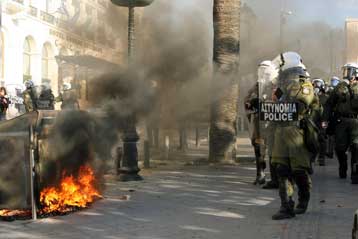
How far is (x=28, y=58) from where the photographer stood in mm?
26953

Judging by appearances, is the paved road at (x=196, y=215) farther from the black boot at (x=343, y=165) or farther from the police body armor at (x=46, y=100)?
the police body armor at (x=46, y=100)

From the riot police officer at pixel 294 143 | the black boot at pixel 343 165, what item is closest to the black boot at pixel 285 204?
the riot police officer at pixel 294 143

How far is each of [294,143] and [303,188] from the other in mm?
558

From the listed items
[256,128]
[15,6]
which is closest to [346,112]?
[256,128]

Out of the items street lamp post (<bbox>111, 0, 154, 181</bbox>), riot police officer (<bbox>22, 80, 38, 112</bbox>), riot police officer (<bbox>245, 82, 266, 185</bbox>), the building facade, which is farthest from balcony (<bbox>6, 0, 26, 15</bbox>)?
the building facade

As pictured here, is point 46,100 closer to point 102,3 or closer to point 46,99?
point 46,99

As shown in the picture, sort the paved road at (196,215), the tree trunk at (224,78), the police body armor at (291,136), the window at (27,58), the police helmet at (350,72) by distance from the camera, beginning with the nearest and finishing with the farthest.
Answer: the paved road at (196,215), the police body armor at (291,136), the police helmet at (350,72), the tree trunk at (224,78), the window at (27,58)

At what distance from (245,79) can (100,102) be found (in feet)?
23.6

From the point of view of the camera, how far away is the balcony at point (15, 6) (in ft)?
76.5

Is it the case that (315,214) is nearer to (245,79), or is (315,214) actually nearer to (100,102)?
(100,102)

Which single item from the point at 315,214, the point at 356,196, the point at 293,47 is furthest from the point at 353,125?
the point at 293,47

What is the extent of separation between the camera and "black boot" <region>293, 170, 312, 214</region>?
6004 millimetres

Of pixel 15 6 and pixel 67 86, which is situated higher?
pixel 15 6

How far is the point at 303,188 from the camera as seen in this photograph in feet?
20.0
